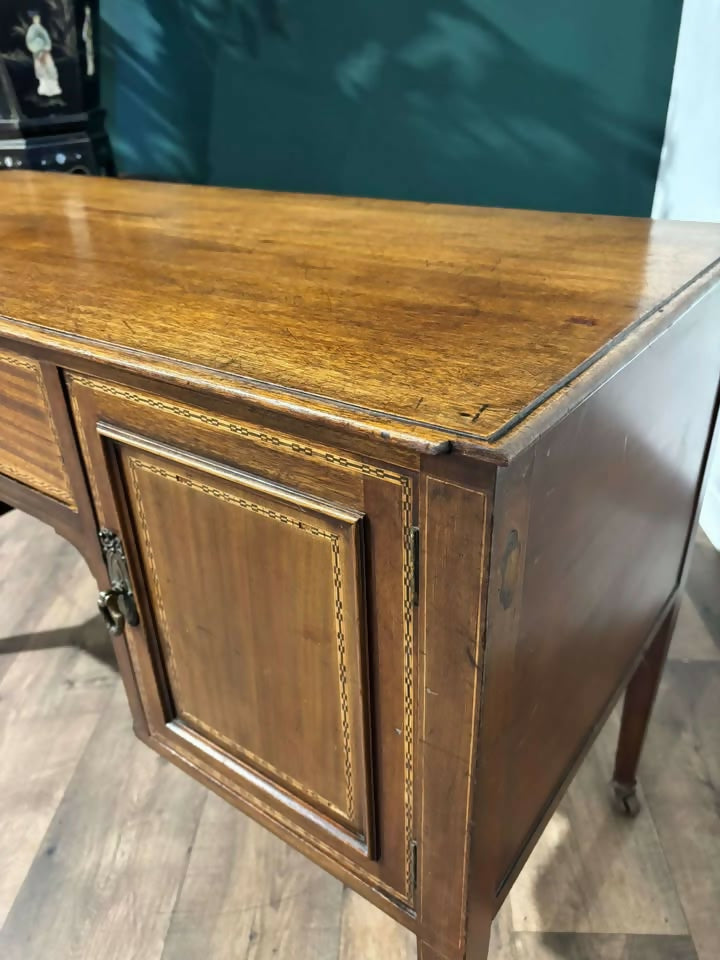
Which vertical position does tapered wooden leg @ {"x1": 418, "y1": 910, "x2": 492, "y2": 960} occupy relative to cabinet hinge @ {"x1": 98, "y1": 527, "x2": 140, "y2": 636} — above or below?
below

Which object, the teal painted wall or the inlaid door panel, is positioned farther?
the teal painted wall

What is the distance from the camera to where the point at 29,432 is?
2.56 feet

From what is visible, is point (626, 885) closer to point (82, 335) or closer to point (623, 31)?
point (82, 335)

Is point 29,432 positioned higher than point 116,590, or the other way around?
point 29,432

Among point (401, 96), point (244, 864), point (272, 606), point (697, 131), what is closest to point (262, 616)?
point (272, 606)

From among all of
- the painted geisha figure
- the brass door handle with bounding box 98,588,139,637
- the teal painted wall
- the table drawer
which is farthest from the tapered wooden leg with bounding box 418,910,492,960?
the painted geisha figure

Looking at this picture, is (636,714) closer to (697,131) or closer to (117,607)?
(117,607)

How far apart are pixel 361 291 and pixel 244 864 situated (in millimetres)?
845

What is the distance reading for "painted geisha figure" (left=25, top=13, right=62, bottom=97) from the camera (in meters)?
1.89

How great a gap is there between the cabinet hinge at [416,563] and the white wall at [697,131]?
1431mm

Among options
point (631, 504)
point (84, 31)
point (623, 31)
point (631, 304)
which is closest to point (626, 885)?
point (631, 504)

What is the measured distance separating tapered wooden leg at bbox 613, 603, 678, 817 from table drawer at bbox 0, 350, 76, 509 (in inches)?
29.6

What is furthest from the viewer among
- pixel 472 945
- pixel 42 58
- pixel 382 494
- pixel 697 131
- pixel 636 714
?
pixel 42 58

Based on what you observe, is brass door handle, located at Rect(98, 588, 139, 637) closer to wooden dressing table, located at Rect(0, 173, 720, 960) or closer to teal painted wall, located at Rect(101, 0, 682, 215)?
wooden dressing table, located at Rect(0, 173, 720, 960)
